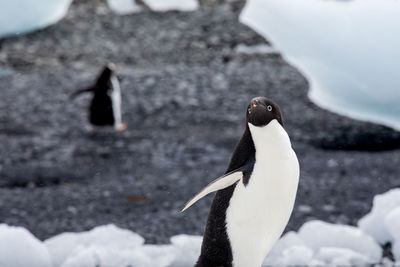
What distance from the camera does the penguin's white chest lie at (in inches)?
103

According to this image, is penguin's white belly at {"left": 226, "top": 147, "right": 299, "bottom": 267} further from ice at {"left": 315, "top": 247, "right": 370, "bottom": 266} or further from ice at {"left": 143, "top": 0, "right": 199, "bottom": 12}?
ice at {"left": 143, "top": 0, "right": 199, "bottom": 12}

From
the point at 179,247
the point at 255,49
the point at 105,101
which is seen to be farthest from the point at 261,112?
the point at 255,49

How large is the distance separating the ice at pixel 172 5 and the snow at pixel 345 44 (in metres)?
4.90

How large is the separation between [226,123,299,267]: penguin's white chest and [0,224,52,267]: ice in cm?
115

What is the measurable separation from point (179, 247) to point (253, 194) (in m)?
1.08

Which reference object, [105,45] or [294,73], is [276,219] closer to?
[294,73]

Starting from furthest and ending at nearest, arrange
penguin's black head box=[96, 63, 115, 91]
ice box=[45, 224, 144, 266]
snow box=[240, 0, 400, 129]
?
penguin's black head box=[96, 63, 115, 91], snow box=[240, 0, 400, 129], ice box=[45, 224, 144, 266]

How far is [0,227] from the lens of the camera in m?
3.70

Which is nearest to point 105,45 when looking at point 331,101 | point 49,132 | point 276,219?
point 49,132

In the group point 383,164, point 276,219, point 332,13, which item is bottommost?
point 383,164

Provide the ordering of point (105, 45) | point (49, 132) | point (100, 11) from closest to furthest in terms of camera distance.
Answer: point (49, 132), point (105, 45), point (100, 11)

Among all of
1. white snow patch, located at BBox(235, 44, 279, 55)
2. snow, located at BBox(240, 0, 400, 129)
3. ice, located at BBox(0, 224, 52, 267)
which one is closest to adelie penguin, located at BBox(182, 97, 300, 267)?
ice, located at BBox(0, 224, 52, 267)

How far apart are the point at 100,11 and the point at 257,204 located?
25.0 ft

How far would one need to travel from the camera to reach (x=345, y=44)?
16.0 ft
